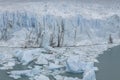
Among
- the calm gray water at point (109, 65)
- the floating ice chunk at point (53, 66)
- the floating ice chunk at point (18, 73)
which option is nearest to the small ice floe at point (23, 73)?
the floating ice chunk at point (18, 73)

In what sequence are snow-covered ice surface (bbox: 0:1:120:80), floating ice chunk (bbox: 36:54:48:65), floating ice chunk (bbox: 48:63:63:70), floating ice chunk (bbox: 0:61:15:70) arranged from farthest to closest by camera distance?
snow-covered ice surface (bbox: 0:1:120:80) → floating ice chunk (bbox: 36:54:48:65) → floating ice chunk (bbox: 0:61:15:70) → floating ice chunk (bbox: 48:63:63:70)

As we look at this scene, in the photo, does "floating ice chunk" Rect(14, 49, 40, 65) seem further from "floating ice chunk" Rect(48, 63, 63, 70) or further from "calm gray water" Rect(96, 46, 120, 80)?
"calm gray water" Rect(96, 46, 120, 80)

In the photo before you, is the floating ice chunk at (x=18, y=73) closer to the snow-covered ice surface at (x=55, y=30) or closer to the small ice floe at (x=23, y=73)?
the small ice floe at (x=23, y=73)

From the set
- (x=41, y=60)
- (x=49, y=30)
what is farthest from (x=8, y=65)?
(x=49, y=30)

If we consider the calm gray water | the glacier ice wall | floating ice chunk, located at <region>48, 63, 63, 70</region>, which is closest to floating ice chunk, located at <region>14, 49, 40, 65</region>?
floating ice chunk, located at <region>48, 63, 63, 70</region>

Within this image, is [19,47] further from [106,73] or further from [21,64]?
[106,73]

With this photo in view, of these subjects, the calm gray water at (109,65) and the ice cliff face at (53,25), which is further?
the ice cliff face at (53,25)
